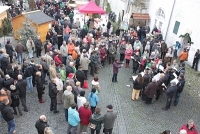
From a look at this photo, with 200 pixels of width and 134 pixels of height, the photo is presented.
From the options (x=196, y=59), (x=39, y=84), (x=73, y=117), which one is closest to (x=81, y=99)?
(x=73, y=117)

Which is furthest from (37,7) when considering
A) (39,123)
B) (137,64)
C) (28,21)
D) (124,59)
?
(39,123)

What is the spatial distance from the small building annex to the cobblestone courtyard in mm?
7011

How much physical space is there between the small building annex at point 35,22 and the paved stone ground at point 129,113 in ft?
21.7

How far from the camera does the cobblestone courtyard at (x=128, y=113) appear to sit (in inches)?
374

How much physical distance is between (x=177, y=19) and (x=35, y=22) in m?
10.1

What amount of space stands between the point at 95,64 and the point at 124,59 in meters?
3.23

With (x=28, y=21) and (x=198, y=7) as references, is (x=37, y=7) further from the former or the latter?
(x=198, y=7)

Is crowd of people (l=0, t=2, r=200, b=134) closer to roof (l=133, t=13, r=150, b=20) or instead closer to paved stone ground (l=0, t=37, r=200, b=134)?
paved stone ground (l=0, t=37, r=200, b=134)

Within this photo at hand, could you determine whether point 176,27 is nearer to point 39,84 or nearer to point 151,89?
point 151,89

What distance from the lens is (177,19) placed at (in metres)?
18.3

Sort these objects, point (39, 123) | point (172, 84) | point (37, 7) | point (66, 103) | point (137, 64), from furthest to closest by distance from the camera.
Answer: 1. point (37, 7)
2. point (137, 64)
3. point (172, 84)
4. point (66, 103)
5. point (39, 123)

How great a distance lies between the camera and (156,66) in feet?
42.4

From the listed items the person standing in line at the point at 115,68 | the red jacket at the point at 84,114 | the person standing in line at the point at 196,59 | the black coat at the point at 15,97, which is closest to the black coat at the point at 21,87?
the black coat at the point at 15,97

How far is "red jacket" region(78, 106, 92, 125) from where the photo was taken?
26.3 ft
